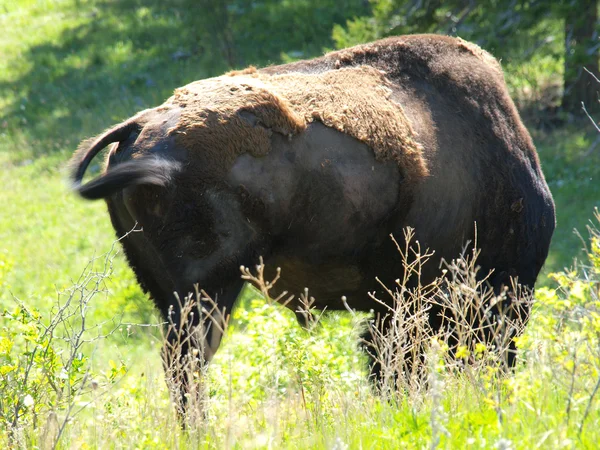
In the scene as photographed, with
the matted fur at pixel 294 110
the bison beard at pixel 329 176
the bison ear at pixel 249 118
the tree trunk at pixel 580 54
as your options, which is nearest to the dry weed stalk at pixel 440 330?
the bison beard at pixel 329 176

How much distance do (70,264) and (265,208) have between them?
27.5 ft

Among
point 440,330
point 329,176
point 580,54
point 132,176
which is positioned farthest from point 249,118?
point 580,54

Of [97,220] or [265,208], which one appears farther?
[97,220]

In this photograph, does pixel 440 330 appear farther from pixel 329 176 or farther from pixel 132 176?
pixel 132 176

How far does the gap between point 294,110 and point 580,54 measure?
832 cm

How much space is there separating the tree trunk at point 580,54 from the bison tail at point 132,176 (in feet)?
28.2

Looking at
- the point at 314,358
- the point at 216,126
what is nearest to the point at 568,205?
the point at 314,358

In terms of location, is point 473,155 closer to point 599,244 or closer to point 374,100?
point 374,100

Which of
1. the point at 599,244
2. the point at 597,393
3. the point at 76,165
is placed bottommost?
the point at 597,393

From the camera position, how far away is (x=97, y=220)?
43.9 ft

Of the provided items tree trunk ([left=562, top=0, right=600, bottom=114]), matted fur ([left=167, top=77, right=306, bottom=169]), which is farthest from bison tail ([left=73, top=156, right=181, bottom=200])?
tree trunk ([left=562, top=0, right=600, bottom=114])

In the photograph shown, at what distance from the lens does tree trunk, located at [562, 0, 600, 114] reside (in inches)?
445

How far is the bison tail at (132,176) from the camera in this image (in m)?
3.66

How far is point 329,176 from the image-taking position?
4.12 metres
